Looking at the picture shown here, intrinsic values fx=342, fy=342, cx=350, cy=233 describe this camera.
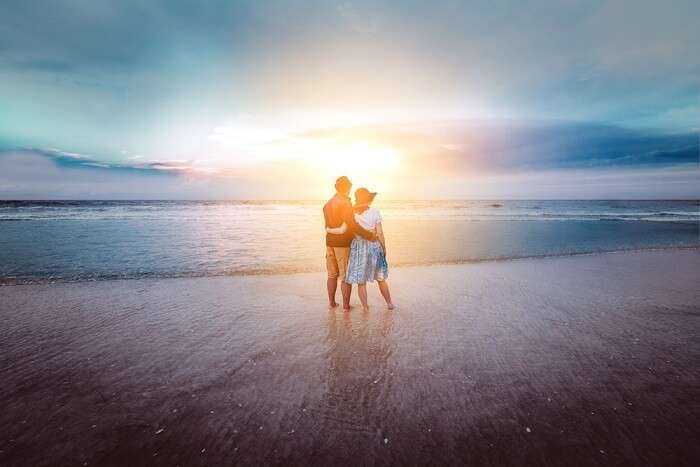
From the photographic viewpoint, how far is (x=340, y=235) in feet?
18.7

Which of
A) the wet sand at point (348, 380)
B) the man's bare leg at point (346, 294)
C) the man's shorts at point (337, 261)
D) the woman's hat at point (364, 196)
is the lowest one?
the wet sand at point (348, 380)

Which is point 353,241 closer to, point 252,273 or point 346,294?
point 346,294

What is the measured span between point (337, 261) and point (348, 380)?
2.60 m

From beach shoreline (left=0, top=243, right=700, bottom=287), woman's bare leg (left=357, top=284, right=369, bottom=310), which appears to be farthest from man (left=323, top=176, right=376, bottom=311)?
beach shoreline (left=0, top=243, right=700, bottom=287)

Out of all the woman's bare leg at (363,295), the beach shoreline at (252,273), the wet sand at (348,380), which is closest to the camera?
the wet sand at (348,380)

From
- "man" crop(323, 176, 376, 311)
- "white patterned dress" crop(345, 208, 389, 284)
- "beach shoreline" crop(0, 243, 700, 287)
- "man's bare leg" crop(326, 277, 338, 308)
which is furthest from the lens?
"beach shoreline" crop(0, 243, 700, 287)

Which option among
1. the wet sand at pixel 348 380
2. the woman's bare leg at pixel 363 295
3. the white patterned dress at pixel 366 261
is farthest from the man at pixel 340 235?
the wet sand at pixel 348 380

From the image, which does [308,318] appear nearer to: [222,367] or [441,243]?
[222,367]

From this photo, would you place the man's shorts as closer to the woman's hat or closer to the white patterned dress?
the white patterned dress

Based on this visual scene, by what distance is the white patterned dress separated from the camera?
18.9 ft

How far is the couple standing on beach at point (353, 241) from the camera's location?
557 centimetres

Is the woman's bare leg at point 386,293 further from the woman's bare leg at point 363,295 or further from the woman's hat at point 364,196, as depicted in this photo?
the woman's hat at point 364,196

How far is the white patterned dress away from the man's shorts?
0.31ft

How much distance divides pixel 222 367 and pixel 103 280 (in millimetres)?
5596
